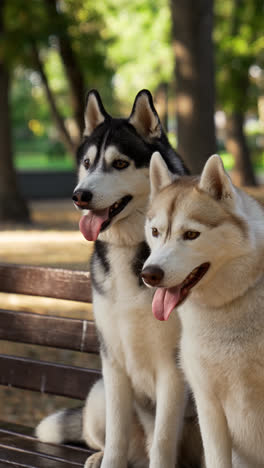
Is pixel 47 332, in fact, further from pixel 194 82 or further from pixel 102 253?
pixel 194 82

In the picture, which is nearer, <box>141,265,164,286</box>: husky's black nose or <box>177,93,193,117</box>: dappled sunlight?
<box>141,265,164,286</box>: husky's black nose

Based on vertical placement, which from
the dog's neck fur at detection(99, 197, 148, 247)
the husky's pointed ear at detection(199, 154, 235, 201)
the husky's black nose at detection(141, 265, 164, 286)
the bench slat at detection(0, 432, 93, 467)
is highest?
the husky's pointed ear at detection(199, 154, 235, 201)

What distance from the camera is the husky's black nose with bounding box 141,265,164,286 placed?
103 inches

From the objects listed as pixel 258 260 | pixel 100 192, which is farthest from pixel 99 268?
pixel 258 260

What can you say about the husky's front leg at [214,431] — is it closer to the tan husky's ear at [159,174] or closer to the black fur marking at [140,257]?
the black fur marking at [140,257]

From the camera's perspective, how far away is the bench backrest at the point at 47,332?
13.5 ft

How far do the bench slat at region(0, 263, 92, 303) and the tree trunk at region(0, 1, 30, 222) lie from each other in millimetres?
11699

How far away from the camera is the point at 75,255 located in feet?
38.5

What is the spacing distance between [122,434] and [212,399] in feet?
2.66

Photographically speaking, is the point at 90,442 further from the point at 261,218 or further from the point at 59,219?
the point at 59,219

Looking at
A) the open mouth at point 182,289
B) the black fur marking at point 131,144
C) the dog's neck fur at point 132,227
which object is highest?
the black fur marking at point 131,144

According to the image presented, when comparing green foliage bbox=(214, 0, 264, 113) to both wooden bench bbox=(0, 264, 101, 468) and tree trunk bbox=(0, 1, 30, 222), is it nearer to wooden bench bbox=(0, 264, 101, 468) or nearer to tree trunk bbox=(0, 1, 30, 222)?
tree trunk bbox=(0, 1, 30, 222)

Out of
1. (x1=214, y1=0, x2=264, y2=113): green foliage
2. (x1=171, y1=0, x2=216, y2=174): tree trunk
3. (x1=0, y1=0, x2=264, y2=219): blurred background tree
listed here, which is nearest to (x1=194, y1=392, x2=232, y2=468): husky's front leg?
(x1=0, y1=0, x2=264, y2=219): blurred background tree

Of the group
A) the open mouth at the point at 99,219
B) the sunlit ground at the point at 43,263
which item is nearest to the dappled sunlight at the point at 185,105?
the sunlit ground at the point at 43,263
